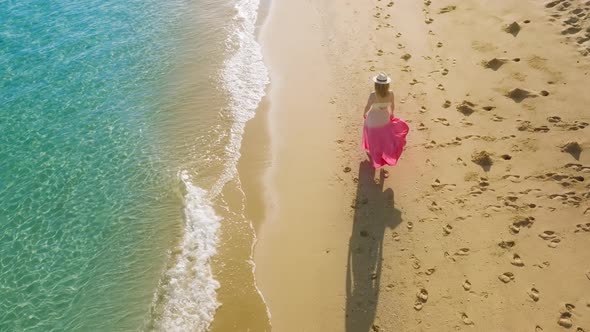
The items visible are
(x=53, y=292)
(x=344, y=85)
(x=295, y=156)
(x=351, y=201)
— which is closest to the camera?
(x=53, y=292)

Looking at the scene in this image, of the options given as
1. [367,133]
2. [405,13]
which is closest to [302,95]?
[367,133]

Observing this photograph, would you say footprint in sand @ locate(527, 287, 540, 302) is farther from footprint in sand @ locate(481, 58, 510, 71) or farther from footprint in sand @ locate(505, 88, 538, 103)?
footprint in sand @ locate(481, 58, 510, 71)

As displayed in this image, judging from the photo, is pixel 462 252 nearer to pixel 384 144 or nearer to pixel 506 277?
pixel 506 277

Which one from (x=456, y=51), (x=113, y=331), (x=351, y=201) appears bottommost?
(x=113, y=331)

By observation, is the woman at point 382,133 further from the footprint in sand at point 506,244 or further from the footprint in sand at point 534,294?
the footprint in sand at point 534,294

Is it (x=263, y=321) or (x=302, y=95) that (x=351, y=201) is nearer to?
(x=263, y=321)

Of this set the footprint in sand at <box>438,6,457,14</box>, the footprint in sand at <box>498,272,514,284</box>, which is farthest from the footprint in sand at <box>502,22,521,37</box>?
the footprint in sand at <box>498,272,514,284</box>

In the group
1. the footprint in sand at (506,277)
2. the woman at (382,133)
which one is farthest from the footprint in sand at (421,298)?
the woman at (382,133)
